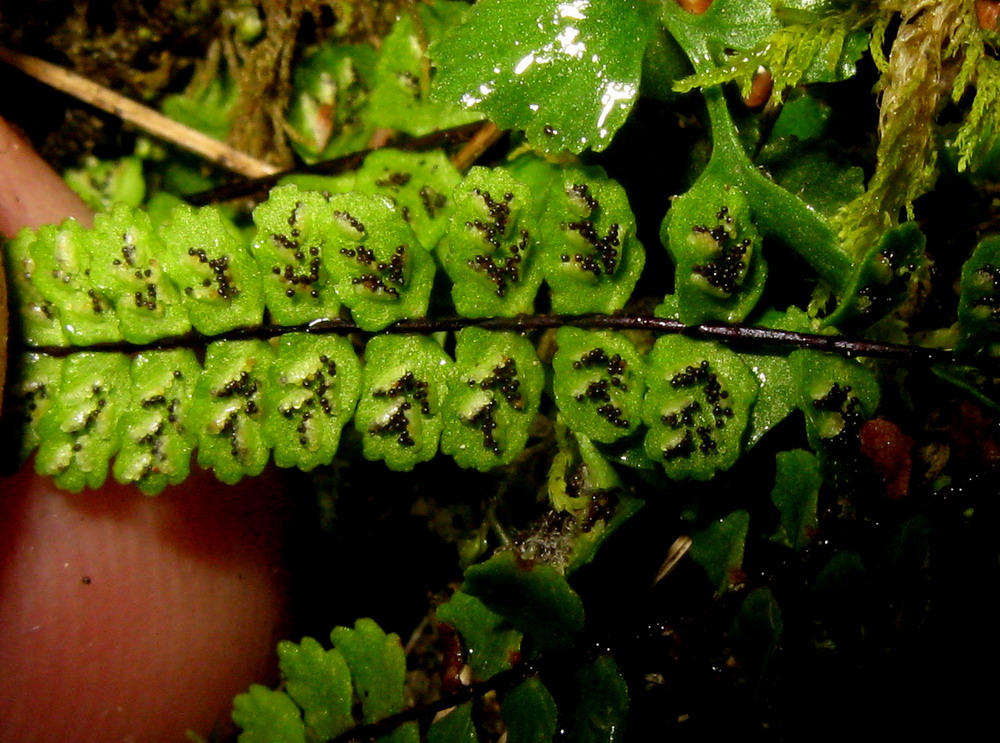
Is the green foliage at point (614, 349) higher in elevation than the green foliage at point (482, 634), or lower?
higher

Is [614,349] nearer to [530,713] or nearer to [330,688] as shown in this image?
[530,713]

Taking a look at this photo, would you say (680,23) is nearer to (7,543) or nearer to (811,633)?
(811,633)

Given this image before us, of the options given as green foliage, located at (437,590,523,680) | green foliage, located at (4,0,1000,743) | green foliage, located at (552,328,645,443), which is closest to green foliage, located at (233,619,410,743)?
green foliage, located at (4,0,1000,743)

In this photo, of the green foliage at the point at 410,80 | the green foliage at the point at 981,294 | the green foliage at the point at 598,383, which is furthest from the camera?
the green foliage at the point at 410,80

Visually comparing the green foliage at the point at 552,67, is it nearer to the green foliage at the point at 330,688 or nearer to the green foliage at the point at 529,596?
the green foliage at the point at 529,596

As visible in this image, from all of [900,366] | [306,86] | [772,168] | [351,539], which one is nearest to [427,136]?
[306,86]

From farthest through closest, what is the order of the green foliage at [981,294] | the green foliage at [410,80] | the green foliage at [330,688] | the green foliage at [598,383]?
the green foliage at [410,80]
the green foliage at [330,688]
the green foliage at [598,383]
the green foliage at [981,294]

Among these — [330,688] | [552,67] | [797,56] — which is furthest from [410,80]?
[330,688]

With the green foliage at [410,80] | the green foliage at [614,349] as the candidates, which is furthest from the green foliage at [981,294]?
the green foliage at [410,80]

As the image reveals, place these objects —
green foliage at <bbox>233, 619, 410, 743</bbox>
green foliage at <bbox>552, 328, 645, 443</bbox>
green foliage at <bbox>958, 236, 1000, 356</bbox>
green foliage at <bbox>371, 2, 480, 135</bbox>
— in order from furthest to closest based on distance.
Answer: green foliage at <bbox>371, 2, 480, 135</bbox>
green foliage at <bbox>233, 619, 410, 743</bbox>
green foliage at <bbox>552, 328, 645, 443</bbox>
green foliage at <bbox>958, 236, 1000, 356</bbox>

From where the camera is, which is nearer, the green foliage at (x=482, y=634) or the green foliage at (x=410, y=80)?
the green foliage at (x=482, y=634)

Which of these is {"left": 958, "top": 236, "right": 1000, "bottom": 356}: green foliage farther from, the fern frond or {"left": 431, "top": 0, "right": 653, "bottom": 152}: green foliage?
{"left": 431, "top": 0, "right": 653, "bottom": 152}: green foliage
